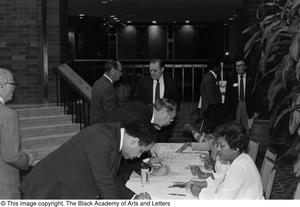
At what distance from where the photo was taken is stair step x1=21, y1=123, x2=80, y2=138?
295 inches

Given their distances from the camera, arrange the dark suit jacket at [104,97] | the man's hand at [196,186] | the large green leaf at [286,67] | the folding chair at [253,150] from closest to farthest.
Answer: the large green leaf at [286,67] → the man's hand at [196,186] → the folding chair at [253,150] → the dark suit jacket at [104,97]

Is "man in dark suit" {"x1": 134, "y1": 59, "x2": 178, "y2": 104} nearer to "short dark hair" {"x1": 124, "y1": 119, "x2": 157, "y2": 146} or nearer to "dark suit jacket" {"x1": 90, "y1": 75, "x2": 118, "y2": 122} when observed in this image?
"dark suit jacket" {"x1": 90, "y1": 75, "x2": 118, "y2": 122}

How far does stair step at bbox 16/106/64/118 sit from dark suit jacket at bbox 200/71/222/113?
2.37 m

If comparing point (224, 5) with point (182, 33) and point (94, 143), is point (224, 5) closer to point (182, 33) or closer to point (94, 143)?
point (182, 33)

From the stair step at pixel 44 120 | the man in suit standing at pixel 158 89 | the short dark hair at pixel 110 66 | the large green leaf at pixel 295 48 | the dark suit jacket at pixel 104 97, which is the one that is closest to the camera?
the large green leaf at pixel 295 48

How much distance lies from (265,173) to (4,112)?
214 cm

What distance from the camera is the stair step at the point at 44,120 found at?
25.2ft

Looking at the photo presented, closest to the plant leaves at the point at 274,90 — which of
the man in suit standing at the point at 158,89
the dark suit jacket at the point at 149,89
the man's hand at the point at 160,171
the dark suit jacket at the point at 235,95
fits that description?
the man's hand at the point at 160,171

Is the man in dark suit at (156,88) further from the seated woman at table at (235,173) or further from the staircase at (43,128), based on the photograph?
the seated woman at table at (235,173)

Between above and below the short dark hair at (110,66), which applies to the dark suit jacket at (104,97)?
below

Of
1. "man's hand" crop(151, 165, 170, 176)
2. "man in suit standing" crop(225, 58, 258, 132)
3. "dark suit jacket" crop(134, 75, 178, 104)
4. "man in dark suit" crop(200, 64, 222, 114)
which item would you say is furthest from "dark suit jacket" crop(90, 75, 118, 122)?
"man in dark suit" crop(200, 64, 222, 114)

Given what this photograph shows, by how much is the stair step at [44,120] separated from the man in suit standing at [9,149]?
3866 mm

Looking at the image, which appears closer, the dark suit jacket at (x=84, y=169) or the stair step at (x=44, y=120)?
the dark suit jacket at (x=84, y=169)

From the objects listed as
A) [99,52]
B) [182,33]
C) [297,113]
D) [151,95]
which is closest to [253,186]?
[297,113]
